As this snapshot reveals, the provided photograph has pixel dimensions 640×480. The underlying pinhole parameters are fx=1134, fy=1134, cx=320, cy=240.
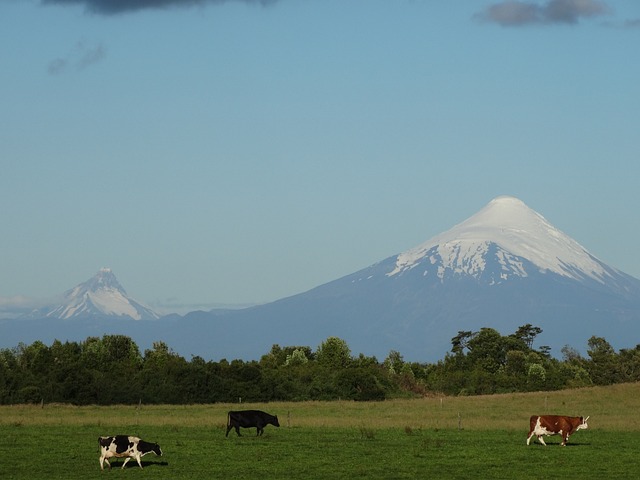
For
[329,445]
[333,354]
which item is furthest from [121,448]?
[333,354]

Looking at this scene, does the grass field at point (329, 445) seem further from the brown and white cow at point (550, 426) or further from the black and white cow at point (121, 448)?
the brown and white cow at point (550, 426)

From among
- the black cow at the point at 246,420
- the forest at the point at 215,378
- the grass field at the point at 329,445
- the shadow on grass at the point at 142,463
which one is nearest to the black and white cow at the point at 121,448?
the shadow on grass at the point at 142,463

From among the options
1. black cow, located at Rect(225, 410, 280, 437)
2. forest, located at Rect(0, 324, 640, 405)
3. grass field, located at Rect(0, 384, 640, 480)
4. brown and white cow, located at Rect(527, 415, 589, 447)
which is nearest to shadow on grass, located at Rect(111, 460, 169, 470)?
grass field, located at Rect(0, 384, 640, 480)

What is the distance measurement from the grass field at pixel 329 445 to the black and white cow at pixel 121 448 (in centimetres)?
46

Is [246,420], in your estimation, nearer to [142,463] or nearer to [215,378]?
[142,463]

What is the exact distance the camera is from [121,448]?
113 ft

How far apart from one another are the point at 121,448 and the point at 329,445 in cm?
941

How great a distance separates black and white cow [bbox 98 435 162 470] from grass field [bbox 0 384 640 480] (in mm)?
456

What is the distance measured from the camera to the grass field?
109ft

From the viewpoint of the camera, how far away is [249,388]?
285 feet

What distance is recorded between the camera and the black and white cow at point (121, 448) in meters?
34.2

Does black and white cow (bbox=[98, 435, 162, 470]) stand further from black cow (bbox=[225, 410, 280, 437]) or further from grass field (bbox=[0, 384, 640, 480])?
black cow (bbox=[225, 410, 280, 437])

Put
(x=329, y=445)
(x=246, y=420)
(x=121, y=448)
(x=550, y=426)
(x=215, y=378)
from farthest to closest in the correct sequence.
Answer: (x=215, y=378) < (x=246, y=420) < (x=550, y=426) < (x=329, y=445) < (x=121, y=448)

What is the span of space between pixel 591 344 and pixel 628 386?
3815 inches
